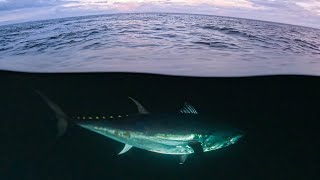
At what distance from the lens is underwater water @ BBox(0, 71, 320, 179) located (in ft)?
29.3

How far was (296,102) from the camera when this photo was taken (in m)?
11.9

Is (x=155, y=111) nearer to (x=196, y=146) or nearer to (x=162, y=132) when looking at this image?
(x=162, y=132)

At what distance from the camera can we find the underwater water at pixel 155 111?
8.92 metres

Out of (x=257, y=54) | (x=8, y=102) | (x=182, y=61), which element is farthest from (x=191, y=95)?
(x=8, y=102)

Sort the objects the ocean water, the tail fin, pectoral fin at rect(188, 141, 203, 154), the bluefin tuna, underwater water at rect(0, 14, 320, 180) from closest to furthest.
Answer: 1. pectoral fin at rect(188, 141, 203, 154)
2. the bluefin tuna
3. the tail fin
4. underwater water at rect(0, 14, 320, 180)
5. the ocean water

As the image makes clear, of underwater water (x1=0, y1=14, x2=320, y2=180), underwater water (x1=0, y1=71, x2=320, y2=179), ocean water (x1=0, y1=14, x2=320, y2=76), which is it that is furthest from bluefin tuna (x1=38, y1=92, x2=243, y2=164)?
ocean water (x1=0, y1=14, x2=320, y2=76)

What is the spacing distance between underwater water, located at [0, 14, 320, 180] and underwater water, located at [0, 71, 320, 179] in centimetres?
3

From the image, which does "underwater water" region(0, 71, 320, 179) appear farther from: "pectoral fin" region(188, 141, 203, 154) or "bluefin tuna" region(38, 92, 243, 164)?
"pectoral fin" region(188, 141, 203, 154)

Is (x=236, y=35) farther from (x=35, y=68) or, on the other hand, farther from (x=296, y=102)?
(x=35, y=68)

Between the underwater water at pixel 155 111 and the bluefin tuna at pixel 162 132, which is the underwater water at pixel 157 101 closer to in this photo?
the underwater water at pixel 155 111

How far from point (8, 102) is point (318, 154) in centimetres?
1080

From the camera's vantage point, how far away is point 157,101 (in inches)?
472

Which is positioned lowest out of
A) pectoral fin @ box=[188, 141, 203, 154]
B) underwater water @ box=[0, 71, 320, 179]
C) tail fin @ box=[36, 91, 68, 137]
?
underwater water @ box=[0, 71, 320, 179]

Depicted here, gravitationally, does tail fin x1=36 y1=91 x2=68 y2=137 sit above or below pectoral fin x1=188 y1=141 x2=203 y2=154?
above
